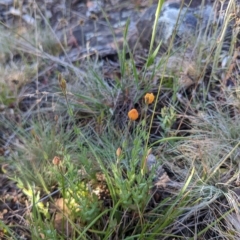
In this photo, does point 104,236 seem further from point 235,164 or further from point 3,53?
point 3,53

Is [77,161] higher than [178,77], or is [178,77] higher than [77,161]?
[178,77]

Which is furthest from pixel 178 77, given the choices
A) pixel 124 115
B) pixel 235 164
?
pixel 235 164

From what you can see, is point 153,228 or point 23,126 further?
point 23,126

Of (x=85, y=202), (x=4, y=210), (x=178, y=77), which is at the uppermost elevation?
(x=178, y=77)

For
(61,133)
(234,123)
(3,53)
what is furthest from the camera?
(3,53)

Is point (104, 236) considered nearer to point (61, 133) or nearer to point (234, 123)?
point (61, 133)

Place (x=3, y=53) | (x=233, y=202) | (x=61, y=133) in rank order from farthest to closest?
(x=3, y=53) → (x=61, y=133) → (x=233, y=202)
